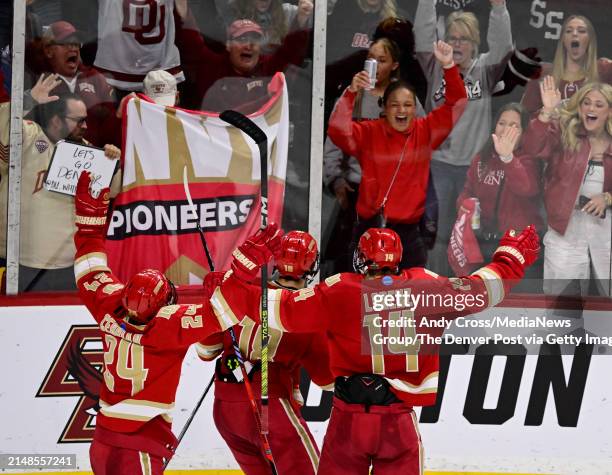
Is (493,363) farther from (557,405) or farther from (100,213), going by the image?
(100,213)

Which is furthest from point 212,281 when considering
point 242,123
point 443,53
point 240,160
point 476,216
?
point 443,53

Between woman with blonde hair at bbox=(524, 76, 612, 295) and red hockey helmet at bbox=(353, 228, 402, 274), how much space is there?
5.60 ft

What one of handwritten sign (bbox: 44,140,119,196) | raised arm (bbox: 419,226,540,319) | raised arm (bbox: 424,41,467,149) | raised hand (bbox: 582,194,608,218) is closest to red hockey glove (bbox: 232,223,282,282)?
raised arm (bbox: 419,226,540,319)

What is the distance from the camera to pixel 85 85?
5641 millimetres

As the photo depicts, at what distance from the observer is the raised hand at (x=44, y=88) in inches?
219

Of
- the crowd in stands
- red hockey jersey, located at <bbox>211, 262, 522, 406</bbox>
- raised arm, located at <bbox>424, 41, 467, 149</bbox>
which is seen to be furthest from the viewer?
raised arm, located at <bbox>424, 41, 467, 149</bbox>

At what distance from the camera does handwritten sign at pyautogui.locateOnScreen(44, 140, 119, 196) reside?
5578mm

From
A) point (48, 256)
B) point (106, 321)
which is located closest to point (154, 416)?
point (106, 321)

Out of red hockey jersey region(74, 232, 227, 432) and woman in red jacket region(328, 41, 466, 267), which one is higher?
woman in red jacket region(328, 41, 466, 267)

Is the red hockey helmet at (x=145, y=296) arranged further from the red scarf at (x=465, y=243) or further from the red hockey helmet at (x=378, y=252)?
the red scarf at (x=465, y=243)

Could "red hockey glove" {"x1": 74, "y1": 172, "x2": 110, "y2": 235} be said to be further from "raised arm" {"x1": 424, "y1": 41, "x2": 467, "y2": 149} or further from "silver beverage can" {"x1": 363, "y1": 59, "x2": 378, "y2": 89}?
"raised arm" {"x1": 424, "y1": 41, "x2": 467, "y2": 149}

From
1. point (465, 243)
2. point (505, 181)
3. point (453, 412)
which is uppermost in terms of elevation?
point (505, 181)

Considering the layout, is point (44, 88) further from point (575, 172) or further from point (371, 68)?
point (575, 172)

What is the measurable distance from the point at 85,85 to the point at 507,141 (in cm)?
221
